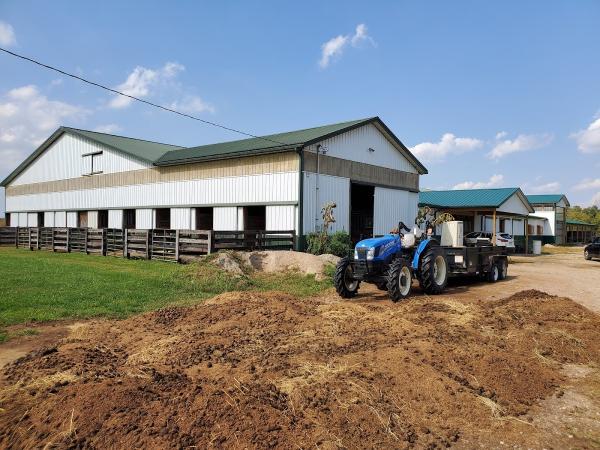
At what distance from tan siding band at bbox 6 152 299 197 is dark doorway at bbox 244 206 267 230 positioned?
6.39 feet

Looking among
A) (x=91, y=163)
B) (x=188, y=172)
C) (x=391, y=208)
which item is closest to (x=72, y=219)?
(x=91, y=163)

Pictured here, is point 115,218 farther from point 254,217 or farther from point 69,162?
point 254,217

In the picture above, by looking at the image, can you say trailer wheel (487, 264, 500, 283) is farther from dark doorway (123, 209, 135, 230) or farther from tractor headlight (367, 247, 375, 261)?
dark doorway (123, 209, 135, 230)

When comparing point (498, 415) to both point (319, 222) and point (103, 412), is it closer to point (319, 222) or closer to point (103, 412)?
point (103, 412)

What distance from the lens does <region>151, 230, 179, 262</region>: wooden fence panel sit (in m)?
17.0

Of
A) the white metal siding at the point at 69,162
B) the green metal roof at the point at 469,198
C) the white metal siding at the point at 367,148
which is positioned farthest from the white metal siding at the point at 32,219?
the green metal roof at the point at 469,198

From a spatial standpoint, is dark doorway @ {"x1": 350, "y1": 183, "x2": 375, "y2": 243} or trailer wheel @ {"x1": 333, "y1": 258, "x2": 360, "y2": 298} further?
dark doorway @ {"x1": 350, "y1": 183, "x2": 375, "y2": 243}

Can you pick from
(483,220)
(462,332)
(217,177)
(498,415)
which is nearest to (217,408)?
(498,415)

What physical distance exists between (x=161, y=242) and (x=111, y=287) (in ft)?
23.6

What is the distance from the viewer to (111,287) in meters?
10.6

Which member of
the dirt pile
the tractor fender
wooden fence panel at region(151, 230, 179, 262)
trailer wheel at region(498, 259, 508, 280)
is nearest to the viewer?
the dirt pile

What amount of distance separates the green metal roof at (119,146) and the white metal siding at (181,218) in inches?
146

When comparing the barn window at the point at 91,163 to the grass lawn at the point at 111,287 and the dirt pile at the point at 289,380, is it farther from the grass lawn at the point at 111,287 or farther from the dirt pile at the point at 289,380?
the dirt pile at the point at 289,380

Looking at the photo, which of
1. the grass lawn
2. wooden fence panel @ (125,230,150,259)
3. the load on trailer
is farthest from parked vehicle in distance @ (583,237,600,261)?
wooden fence panel @ (125,230,150,259)
